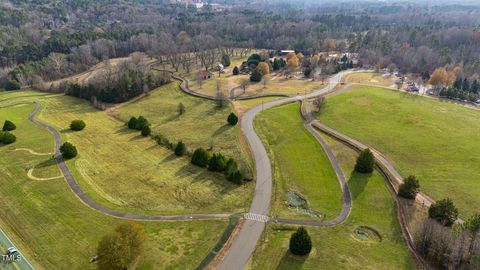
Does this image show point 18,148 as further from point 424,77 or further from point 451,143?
point 424,77

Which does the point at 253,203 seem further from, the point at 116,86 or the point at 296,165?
the point at 116,86

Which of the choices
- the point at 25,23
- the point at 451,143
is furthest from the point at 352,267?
the point at 25,23

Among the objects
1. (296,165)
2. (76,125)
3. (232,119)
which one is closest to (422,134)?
(296,165)

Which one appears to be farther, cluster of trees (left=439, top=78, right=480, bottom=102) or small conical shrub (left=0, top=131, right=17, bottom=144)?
cluster of trees (left=439, top=78, right=480, bottom=102)

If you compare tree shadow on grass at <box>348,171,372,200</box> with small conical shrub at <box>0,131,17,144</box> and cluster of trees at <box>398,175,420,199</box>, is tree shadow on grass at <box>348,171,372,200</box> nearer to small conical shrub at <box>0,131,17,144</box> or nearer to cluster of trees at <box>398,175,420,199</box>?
cluster of trees at <box>398,175,420,199</box>

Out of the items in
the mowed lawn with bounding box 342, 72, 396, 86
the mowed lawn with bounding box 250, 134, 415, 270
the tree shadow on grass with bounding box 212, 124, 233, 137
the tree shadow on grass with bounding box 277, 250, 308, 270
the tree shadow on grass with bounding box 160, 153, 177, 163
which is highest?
the mowed lawn with bounding box 342, 72, 396, 86

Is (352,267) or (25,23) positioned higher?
(25,23)

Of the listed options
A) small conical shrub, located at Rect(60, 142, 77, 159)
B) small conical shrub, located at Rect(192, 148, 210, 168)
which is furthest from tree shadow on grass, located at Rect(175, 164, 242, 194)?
small conical shrub, located at Rect(60, 142, 77, 159)

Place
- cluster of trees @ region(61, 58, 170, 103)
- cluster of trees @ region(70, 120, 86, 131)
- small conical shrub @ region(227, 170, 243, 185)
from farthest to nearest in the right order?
1. cluster of trees @ region(61, 58, 170, 103)
2. cluster of trees @ region(70, 120, 86, 131)
3. small conical shrub @ region(227, 170, 243, 185)
